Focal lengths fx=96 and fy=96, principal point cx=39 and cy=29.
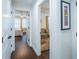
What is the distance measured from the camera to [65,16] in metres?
2.47

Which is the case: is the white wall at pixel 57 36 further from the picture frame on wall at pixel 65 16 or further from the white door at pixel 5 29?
the white door at pixel 5 29

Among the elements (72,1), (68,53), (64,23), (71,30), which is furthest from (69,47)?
(72,1)

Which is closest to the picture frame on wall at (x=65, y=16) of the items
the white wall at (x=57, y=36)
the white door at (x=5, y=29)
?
the white wall at (x=57, y=36)

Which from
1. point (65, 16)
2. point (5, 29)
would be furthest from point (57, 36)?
point (5, 29)

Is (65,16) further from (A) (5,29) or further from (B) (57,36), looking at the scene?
(A) (5,29)

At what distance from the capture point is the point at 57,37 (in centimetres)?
230

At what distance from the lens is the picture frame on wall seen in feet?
7.77

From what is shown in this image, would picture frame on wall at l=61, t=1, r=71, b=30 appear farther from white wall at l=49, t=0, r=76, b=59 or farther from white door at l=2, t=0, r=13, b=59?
white door at l=2, t=0, r=13, b=59

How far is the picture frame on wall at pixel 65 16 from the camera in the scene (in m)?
2.37

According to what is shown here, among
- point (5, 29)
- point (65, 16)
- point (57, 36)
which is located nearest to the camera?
point (5, 29)

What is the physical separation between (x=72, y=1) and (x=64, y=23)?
29.2 inches

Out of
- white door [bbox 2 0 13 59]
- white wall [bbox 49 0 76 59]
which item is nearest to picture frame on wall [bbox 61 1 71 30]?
white wall [bbox 49 0 76 59]

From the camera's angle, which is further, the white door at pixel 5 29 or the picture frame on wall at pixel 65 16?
the picture frame on wall at pixel 65 16

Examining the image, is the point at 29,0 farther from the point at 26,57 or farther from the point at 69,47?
the point at 69,47
